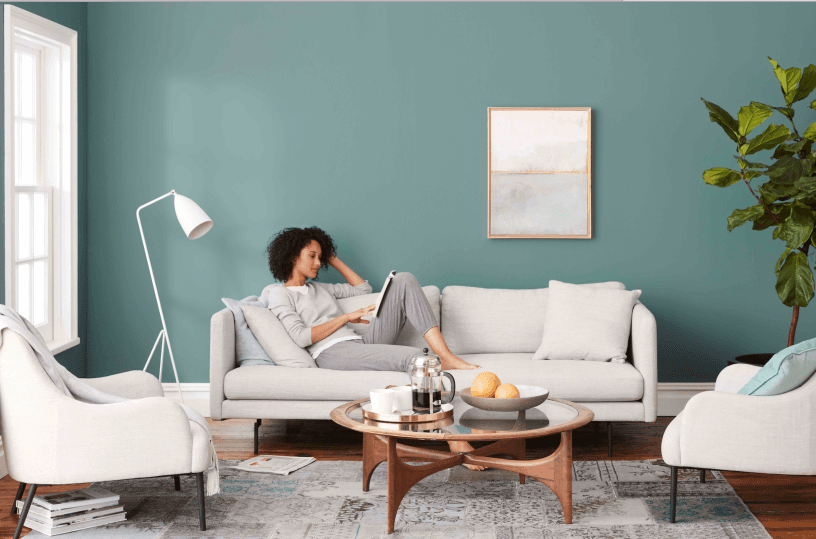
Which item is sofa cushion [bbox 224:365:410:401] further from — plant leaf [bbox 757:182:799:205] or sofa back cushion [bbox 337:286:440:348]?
plant leaf [bbox 757:182:799:205]

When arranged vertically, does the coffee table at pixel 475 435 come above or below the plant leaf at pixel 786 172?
below

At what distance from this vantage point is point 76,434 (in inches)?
101

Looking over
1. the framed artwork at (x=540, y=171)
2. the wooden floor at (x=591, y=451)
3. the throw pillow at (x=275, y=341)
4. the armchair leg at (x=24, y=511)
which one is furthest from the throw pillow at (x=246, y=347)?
the framed artwork at (x=540, y=171)

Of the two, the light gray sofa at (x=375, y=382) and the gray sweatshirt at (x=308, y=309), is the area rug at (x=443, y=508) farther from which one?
the gray sweatshirt at (x=308, y=309)

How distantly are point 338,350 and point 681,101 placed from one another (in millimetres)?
2559

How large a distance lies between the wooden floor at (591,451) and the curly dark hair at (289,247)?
0.89 meters

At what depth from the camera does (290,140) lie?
4496mm

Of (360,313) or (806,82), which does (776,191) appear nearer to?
(806,82)

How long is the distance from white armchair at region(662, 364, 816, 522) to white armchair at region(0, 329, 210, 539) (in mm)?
1771

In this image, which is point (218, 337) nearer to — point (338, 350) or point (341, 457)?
point (338, 350)

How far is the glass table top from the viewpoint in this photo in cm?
253

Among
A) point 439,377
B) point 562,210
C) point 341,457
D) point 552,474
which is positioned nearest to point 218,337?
point 341,457

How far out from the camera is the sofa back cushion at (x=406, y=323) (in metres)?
4.12

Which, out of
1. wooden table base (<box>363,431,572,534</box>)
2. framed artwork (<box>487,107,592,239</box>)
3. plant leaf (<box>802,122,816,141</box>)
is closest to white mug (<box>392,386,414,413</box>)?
wooden table base (<box>363,431,572,534</box>)
